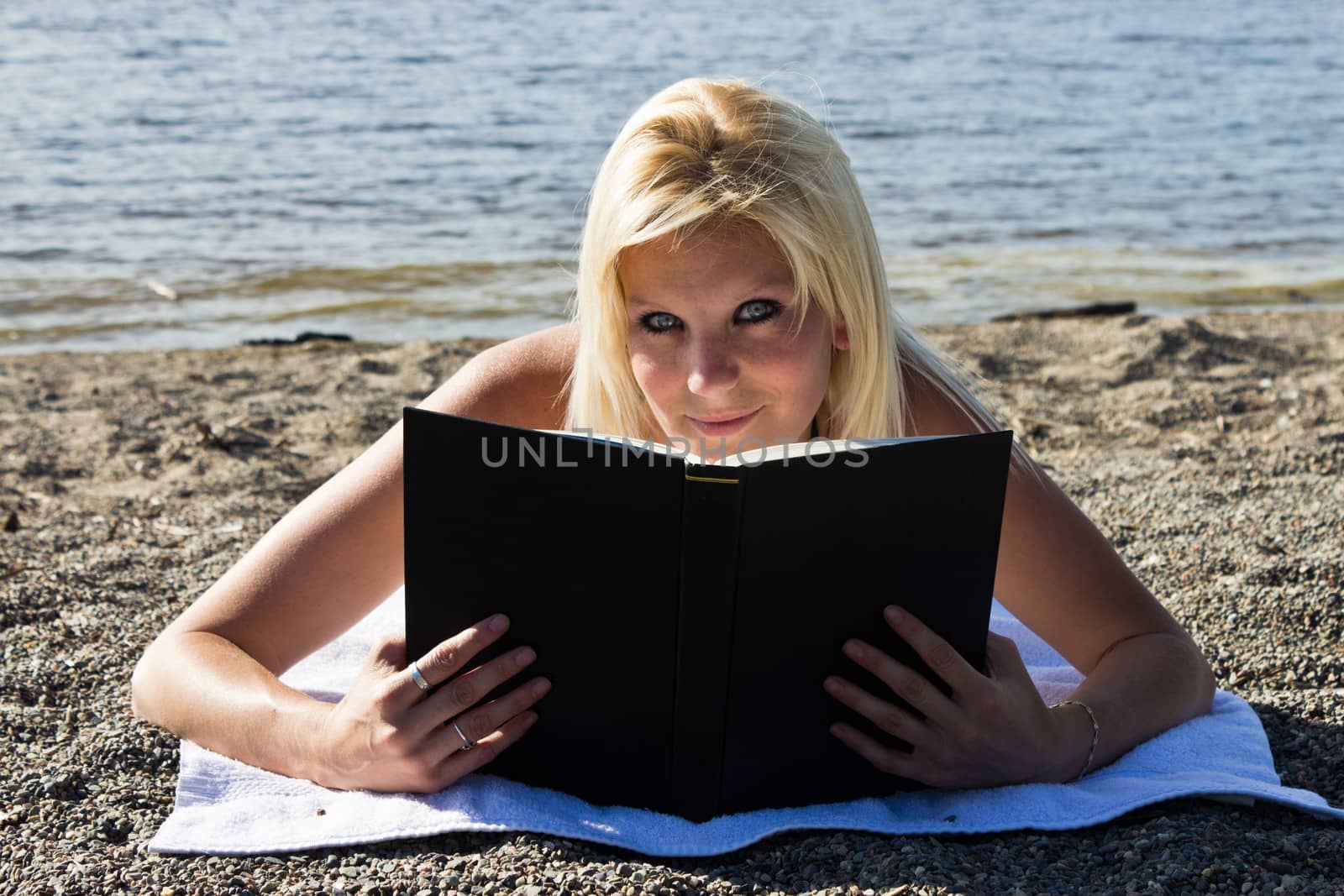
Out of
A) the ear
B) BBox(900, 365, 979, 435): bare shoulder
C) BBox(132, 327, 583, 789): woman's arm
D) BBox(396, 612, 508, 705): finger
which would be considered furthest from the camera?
BBox(900, 365, 979, 435): bare shoulder

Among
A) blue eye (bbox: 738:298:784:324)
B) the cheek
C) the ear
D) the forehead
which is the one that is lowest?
the cheek

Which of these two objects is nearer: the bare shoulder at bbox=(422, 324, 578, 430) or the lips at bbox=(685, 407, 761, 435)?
the lips at bbox=(685, 407, 761, 435)

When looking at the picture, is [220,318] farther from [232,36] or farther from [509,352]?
[232,36]

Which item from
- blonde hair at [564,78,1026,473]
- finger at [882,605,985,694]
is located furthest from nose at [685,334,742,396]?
finger at [882,605,985,694]

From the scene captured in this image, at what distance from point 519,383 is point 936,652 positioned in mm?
1050

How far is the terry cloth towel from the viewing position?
5.87 feet

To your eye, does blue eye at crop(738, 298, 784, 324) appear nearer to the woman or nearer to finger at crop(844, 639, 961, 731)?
the woman

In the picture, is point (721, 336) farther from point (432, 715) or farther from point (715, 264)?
point (432, 715)

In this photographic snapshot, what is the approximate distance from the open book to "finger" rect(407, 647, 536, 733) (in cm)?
3

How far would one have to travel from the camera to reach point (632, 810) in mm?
1841

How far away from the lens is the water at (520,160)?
23.8 ft

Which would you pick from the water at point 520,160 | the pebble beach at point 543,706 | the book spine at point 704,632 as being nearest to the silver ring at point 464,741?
the pebble beach at point 543,706

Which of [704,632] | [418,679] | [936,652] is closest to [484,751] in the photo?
[418,679]

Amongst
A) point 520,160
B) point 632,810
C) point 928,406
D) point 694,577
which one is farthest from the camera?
point 520,160
